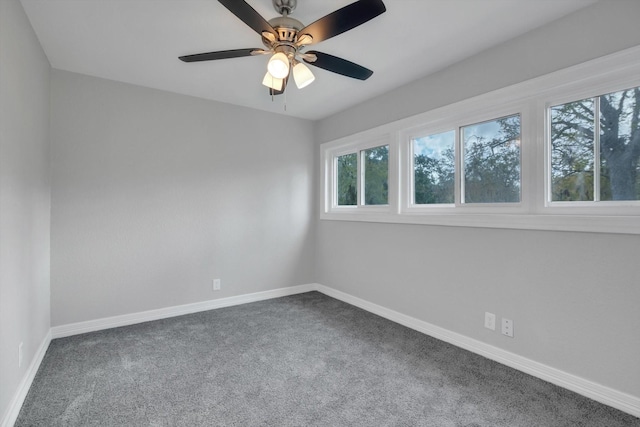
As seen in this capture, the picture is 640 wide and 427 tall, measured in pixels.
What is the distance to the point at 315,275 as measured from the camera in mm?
4398

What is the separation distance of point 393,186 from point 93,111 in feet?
9.73

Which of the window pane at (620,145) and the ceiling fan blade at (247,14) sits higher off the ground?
the ceiling fan blade at (247,14)

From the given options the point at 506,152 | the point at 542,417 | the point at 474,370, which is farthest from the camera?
the point at 506,152

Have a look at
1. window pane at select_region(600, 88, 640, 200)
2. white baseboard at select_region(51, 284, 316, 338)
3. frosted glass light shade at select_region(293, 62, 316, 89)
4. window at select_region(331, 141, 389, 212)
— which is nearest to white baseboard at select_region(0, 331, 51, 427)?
white baseboard at select_region(51, 284, 316, 338)

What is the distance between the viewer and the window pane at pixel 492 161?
2.38 metres

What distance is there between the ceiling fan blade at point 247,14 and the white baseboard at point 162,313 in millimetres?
2879

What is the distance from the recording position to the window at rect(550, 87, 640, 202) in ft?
6.08

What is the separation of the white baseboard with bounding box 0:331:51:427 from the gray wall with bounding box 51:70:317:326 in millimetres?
505

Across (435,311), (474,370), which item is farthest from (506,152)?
(474,370)

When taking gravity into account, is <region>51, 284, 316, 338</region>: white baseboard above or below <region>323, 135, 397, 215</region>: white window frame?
below

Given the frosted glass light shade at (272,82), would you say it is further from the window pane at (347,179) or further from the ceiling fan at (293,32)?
the window pane at (347,179)

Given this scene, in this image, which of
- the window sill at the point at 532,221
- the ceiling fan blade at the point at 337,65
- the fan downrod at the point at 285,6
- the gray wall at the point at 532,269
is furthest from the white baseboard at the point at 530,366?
the fan downrod at the point at 285,6

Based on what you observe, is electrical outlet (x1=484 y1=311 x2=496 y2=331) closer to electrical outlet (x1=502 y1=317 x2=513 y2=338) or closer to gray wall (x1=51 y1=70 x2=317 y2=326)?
electrical outlet (x1=502 y1=317 x2=513 y2=338)

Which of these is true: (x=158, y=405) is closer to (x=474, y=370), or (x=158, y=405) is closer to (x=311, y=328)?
(x=311, y=328)
